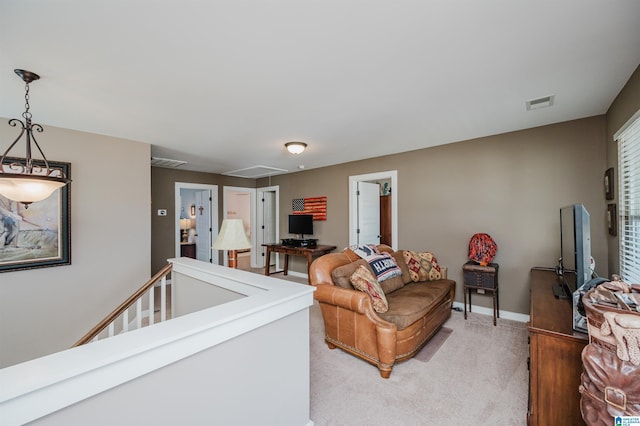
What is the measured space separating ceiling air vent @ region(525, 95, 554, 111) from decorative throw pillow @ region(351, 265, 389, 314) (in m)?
2.21

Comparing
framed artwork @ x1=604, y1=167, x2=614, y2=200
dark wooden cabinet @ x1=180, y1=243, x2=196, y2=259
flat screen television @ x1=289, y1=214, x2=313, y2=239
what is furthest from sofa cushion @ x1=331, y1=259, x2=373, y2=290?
dark wooden cabinet @ x1=180, y1=243, x2=196, y2=259

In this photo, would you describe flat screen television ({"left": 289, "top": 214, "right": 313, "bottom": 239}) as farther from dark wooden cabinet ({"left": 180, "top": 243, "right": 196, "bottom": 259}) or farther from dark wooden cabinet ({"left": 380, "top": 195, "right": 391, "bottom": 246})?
dark wooden cabinet ({"left": 180, "top": 243, "right": 196, "bottom": 259})

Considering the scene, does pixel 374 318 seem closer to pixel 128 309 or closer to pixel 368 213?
pixel 128 309

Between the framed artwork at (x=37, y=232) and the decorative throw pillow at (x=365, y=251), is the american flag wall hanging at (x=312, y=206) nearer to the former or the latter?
the decorative throw pillow at (x=365, y=251)

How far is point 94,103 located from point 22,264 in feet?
6.15

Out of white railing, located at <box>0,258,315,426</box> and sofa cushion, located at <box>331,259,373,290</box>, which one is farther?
sofa cushion, located at <box>331,259,373,290</box>

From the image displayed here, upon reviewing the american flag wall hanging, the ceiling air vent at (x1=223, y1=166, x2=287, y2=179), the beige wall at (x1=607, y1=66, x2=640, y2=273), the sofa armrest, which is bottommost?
the sofa armrest

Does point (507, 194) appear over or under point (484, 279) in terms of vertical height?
over

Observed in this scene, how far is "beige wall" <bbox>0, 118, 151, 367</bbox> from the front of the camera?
109 inches

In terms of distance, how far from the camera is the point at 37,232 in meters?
2.85

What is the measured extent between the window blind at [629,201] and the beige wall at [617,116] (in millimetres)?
103

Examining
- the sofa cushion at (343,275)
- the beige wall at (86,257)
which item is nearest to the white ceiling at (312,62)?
the beige wall at (86,257)

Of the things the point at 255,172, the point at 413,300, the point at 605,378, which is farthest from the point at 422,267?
the point at 255,172

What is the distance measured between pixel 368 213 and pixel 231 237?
10.8 feet
